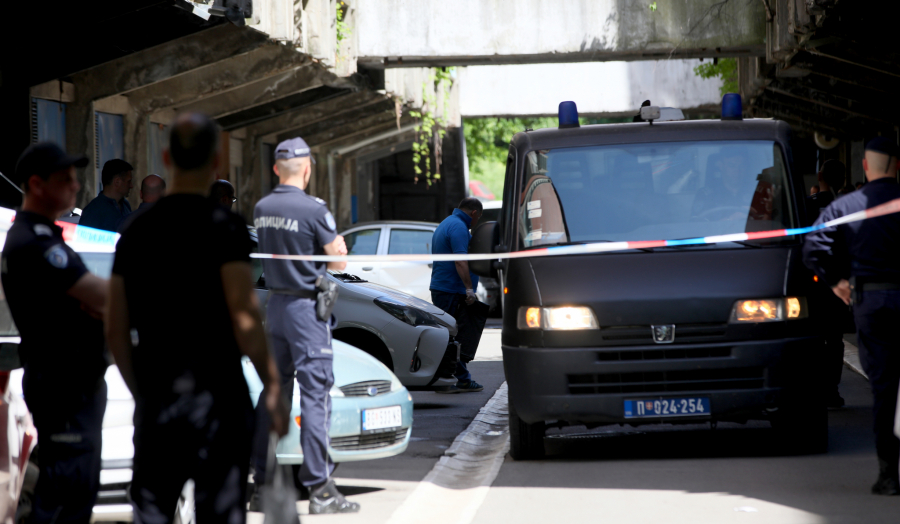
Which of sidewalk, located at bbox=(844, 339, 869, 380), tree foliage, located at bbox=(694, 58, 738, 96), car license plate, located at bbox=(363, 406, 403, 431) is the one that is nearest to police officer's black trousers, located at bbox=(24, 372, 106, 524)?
car license plate, located at bbox=(363, 406, 403, 431)

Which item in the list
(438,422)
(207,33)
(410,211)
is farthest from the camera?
(410,211)

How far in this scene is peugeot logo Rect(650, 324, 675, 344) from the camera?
720cm

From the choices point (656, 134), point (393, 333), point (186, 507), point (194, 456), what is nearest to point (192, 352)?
point (194, 456)

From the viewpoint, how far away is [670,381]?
7.24m

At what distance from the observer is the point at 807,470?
7.12 m

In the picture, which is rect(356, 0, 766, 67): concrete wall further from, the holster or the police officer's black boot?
the holster

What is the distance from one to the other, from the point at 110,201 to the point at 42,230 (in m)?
4.99

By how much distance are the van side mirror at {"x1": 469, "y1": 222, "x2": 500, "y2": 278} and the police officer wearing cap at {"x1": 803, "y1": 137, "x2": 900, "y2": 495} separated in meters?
2.13

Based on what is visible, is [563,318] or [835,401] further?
[835,401]

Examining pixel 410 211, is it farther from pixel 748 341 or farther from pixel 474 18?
pixel 748 341

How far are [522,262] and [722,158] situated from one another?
1.55m

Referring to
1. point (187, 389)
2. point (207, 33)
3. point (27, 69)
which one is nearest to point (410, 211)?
point (207, 33)

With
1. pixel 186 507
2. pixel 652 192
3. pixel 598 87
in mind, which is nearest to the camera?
pixel 186 507

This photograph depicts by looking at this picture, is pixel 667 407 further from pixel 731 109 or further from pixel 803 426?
pixel 731 109
